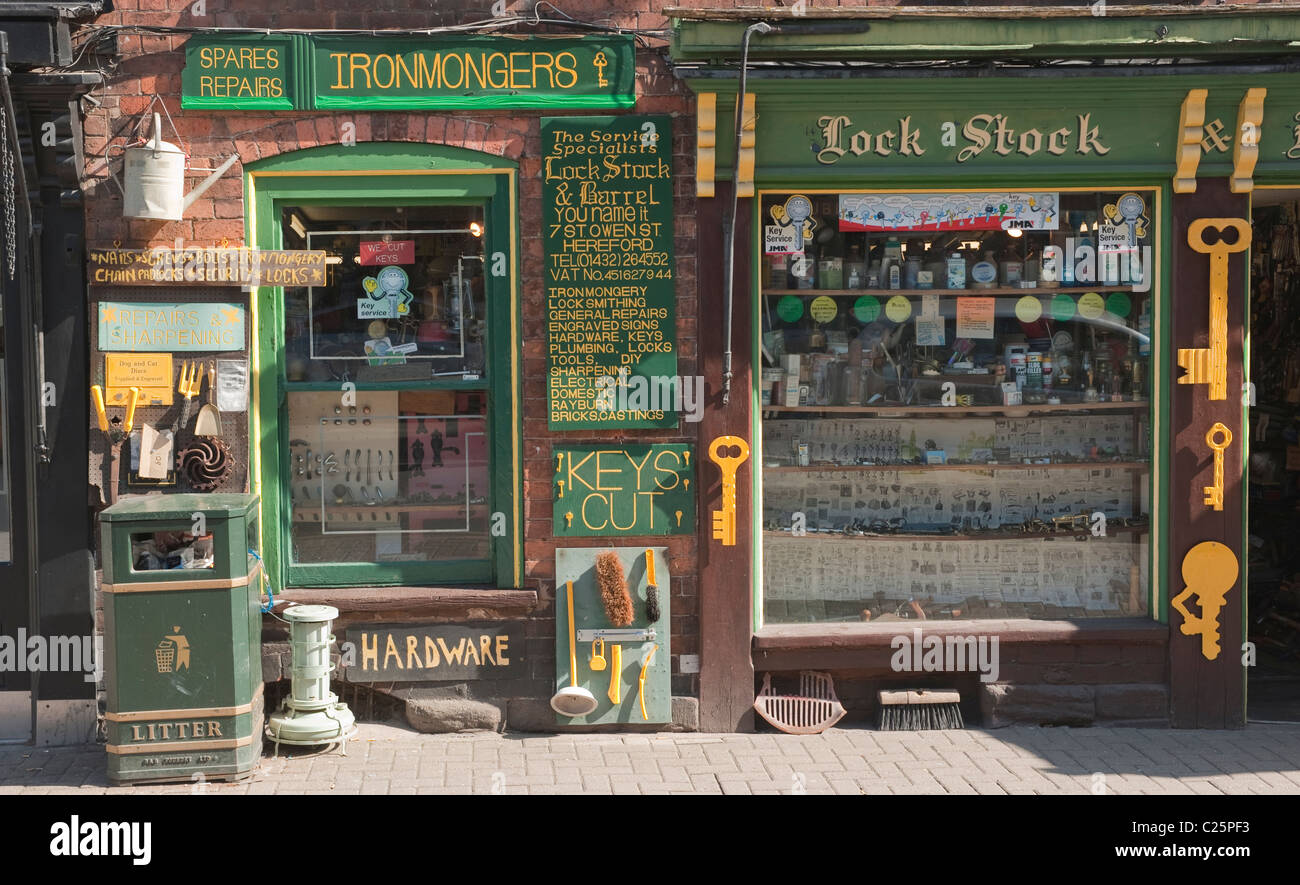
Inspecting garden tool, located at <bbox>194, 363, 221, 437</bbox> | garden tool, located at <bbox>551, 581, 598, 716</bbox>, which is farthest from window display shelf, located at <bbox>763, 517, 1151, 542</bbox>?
garden tool, located at <bbox>194, 363, 221, 437</bbox>

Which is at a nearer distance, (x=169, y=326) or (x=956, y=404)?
(x=169, y=326)

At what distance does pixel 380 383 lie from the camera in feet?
22.0

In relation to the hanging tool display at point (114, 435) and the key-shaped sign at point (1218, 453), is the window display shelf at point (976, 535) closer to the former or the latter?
the key-shaped sign at point (1218, 453)

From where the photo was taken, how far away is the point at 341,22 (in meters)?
6.40

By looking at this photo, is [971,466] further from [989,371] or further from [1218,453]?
[1218,453]

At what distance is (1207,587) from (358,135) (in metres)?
5.19

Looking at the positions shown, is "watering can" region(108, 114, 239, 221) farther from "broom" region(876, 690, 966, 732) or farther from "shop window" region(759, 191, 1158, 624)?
"broom" region(876, 690, 966, 732)

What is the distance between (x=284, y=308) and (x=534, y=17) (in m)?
2.04

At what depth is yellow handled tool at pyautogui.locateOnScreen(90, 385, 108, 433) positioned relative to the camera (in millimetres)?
6320

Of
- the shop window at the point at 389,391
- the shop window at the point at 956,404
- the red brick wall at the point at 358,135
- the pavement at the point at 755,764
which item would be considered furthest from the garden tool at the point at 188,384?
the shop window at the point at 956,404

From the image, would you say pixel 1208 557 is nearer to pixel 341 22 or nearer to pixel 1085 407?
pixel 1085 407

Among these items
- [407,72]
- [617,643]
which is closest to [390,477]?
[617,643]

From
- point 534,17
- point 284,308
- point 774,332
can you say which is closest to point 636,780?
point 774,332

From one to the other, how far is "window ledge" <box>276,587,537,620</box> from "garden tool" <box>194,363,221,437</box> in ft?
3.10
